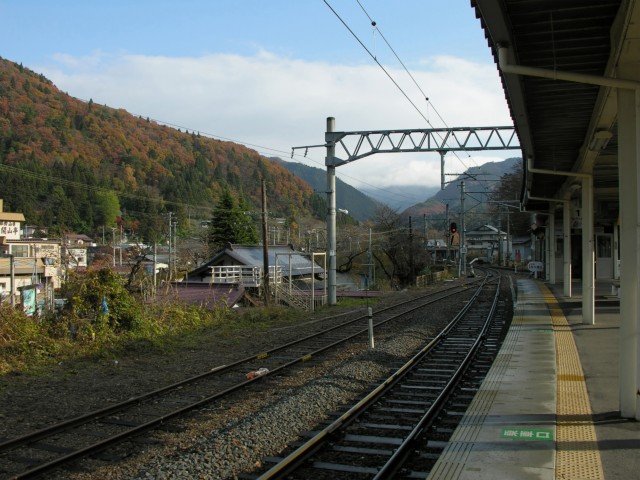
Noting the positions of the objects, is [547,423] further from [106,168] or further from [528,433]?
[106,168]

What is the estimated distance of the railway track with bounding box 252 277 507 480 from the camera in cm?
609

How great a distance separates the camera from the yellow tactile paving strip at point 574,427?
5425 mm

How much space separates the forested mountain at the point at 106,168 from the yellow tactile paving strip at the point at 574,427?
5885 cm

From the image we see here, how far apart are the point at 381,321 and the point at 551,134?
8528 mm

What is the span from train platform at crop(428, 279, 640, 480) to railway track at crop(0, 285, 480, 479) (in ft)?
12.4

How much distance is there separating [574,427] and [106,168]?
3654 inches

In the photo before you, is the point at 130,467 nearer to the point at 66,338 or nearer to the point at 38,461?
the point at 38,461

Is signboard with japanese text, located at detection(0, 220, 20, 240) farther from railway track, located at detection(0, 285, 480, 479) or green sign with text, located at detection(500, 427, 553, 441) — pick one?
green sign with text, located at detection(500, 427, 553, 441)

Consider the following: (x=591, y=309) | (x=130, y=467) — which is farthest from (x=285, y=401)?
(x=591, y=309)

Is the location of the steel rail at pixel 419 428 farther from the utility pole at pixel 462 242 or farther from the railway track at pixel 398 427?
the utility pole at pixel 462 242

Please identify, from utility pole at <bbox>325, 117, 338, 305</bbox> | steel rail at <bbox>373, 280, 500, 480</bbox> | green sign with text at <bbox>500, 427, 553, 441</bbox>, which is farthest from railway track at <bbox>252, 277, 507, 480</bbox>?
utility pole at <bbox>325, 117, 338, 305</bbox>

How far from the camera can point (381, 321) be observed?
1977 centimetres

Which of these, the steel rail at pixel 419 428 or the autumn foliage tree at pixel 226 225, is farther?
the autumn foliage tree at pixel 226 225

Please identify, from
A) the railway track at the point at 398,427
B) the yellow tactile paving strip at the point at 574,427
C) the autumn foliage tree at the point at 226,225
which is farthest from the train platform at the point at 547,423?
the autumn foliage tree at the point at 226,225
